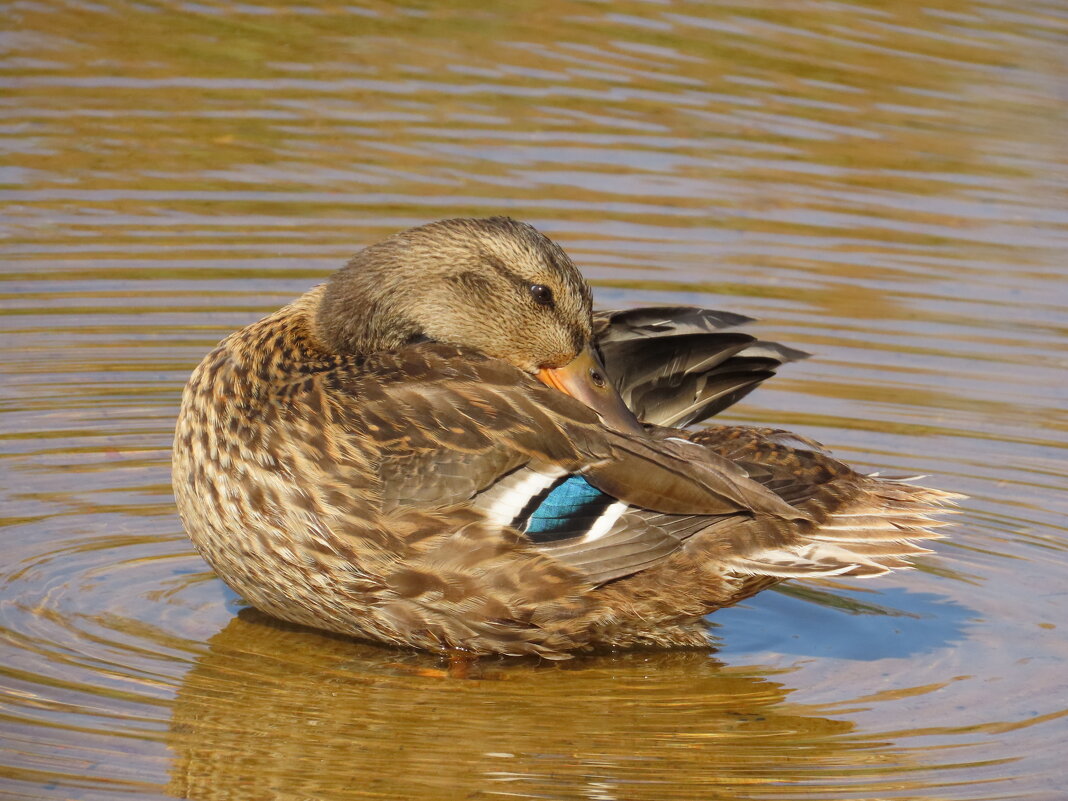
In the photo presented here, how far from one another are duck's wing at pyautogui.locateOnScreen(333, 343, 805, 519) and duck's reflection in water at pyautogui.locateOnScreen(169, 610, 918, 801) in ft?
1.90

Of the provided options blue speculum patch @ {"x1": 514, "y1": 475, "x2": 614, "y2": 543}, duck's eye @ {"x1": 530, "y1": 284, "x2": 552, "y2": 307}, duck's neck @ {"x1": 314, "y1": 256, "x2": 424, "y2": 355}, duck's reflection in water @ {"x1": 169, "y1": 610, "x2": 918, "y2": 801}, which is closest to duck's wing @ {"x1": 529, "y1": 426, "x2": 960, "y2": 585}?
blue speculum patch @ {"x1": 514, "y1": 475, "x2": 614, "y2": 543}

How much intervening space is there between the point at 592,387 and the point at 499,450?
1.65 ft

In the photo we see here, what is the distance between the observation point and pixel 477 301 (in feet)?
21.8

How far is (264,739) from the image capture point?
18.5ft

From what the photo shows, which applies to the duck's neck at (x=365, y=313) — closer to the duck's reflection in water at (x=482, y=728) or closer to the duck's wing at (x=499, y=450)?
the duck's wing at (x=499, y=450)

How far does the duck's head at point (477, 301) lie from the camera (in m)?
6.56

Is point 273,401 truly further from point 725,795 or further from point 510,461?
point 725,795

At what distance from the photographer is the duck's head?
6.56 meters

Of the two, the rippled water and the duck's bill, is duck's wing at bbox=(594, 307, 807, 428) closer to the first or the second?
the duck's bill

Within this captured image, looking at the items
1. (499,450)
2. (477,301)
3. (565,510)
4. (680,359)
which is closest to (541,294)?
(477,301)

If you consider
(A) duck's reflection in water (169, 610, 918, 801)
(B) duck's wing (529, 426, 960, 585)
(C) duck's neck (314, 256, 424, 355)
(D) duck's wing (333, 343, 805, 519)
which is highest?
(C) duck's neck (314, 256, 424, 355)

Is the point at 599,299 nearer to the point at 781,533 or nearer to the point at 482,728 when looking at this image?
the point at 781,533

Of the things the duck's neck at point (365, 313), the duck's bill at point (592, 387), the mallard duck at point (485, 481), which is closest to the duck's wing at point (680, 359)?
the mallard duck at point (485, 481)

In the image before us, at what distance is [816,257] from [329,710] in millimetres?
5046
